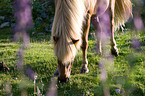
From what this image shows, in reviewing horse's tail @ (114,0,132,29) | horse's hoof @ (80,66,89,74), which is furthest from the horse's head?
horse's tail @ (114,0,132,29)

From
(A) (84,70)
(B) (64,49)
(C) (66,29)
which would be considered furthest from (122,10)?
(B) (64,49)

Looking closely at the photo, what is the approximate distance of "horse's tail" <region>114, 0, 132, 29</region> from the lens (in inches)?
244

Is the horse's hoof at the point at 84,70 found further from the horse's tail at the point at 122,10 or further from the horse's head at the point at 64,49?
the horse's tail at the point at 122,10

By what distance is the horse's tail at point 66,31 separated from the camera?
9.87 feet

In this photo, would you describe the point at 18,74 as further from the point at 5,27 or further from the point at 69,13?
the point at 5,27

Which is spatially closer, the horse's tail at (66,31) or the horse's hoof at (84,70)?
the horse's tail at (66,31)

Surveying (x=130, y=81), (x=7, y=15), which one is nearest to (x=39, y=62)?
(x=130, y=81)

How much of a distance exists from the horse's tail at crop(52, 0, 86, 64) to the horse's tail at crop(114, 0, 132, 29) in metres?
3.65

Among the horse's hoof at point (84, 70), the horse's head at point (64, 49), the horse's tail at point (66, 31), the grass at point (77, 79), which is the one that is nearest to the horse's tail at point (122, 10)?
the grass at point (77, 79)

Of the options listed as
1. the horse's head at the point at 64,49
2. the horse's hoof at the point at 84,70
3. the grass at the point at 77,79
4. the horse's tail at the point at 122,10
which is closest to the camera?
the horse's head at the point at 64,49

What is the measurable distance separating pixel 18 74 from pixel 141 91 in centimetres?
342

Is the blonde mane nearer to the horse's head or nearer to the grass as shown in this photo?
the horse's head

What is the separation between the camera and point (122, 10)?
625 cm

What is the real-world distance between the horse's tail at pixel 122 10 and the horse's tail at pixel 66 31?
3.65 m
